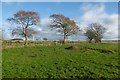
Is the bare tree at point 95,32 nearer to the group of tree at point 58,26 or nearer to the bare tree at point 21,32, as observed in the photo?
the group of tree at point 58,26

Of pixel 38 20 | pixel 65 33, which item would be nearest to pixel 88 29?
pixel 65 33

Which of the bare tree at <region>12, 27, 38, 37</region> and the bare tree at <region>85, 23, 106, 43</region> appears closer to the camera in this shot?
the bare tree at <region>12, 27, 38, 37</region>

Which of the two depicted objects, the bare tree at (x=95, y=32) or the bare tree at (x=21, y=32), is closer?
the bare tree at (x=21, y=32)

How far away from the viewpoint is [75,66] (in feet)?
69.4

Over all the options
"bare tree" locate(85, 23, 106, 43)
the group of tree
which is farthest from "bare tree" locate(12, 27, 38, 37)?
"bare tree" locate(85, 23, 106, 43)

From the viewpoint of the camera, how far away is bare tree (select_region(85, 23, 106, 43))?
78.2 meters

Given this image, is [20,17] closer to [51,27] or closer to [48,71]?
[51,27]

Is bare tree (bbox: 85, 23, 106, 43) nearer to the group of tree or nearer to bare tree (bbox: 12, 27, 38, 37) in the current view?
the group of tree

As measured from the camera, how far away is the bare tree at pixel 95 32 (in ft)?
257

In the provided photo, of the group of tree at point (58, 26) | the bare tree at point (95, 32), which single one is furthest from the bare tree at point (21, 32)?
the bare tree at point (95, 32)

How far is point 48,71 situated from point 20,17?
4140cm

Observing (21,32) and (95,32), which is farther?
(95,32)

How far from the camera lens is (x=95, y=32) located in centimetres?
7969

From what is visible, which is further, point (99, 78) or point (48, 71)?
point (48, 71)
